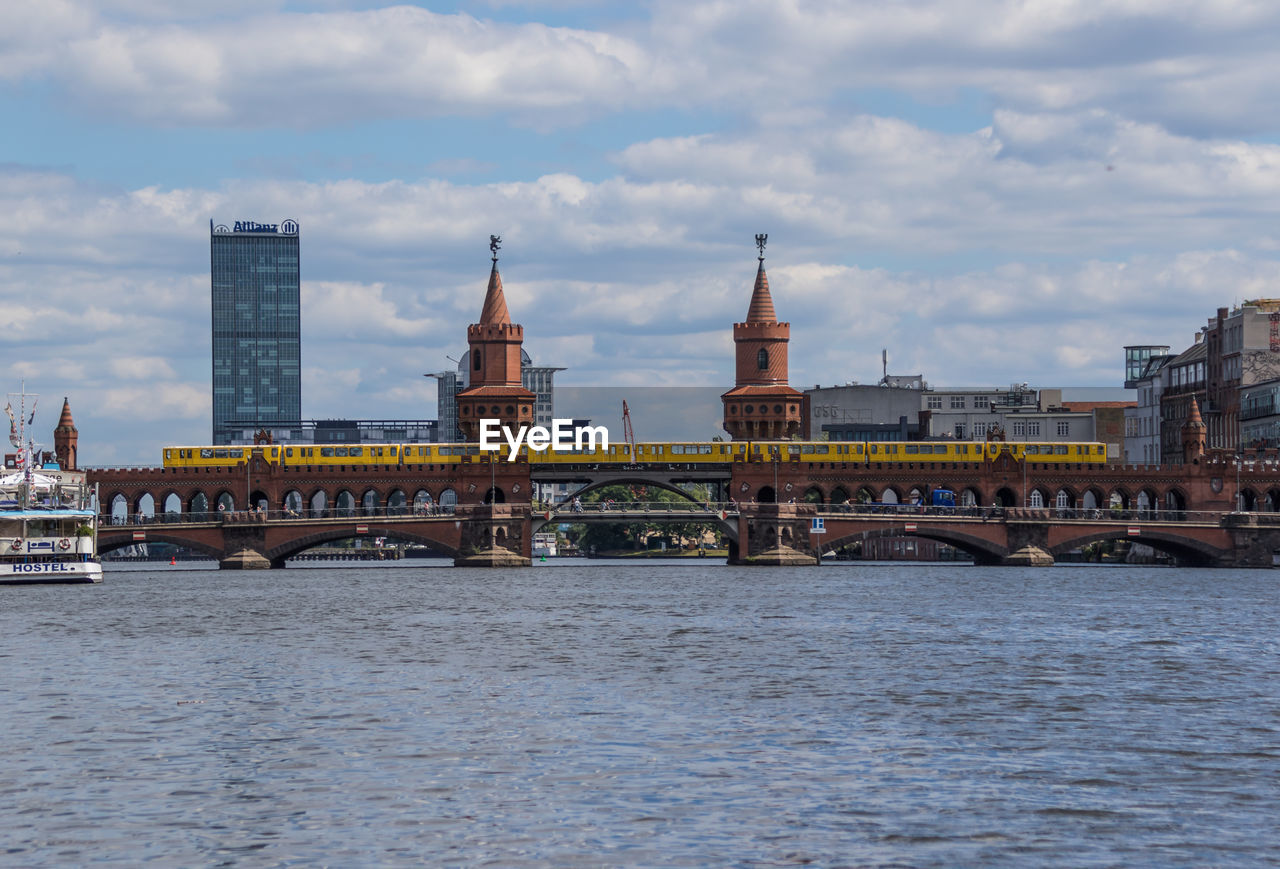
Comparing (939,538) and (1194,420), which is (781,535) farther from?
(1194,420)

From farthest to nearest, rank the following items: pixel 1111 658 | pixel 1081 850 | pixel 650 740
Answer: pixel 1111 658 < pixel 650 740 < pixel 1081 850

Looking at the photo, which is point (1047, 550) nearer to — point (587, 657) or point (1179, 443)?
point (1179, 443)

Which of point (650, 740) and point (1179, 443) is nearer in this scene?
point (650, 740)

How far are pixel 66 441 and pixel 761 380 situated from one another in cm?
6644

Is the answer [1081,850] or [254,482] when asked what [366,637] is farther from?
[254,482]

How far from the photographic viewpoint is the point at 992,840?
105 ft

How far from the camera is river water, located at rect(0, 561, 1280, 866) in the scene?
3225cm

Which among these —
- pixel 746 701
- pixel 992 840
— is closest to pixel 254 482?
pixel 746 701

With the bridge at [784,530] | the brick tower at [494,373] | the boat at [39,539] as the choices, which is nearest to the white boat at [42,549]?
the boat at [39,539]

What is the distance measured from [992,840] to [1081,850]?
154 cm

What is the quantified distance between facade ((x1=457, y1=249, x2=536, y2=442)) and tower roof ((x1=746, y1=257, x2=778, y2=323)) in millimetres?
22427

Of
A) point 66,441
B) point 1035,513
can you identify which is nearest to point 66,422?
point 66,441

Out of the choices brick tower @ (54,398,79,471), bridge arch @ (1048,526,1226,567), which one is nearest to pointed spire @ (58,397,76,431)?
brick tower @ (54,398,79,471)

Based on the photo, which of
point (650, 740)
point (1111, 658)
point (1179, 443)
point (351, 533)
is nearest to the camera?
point (650, 740)
